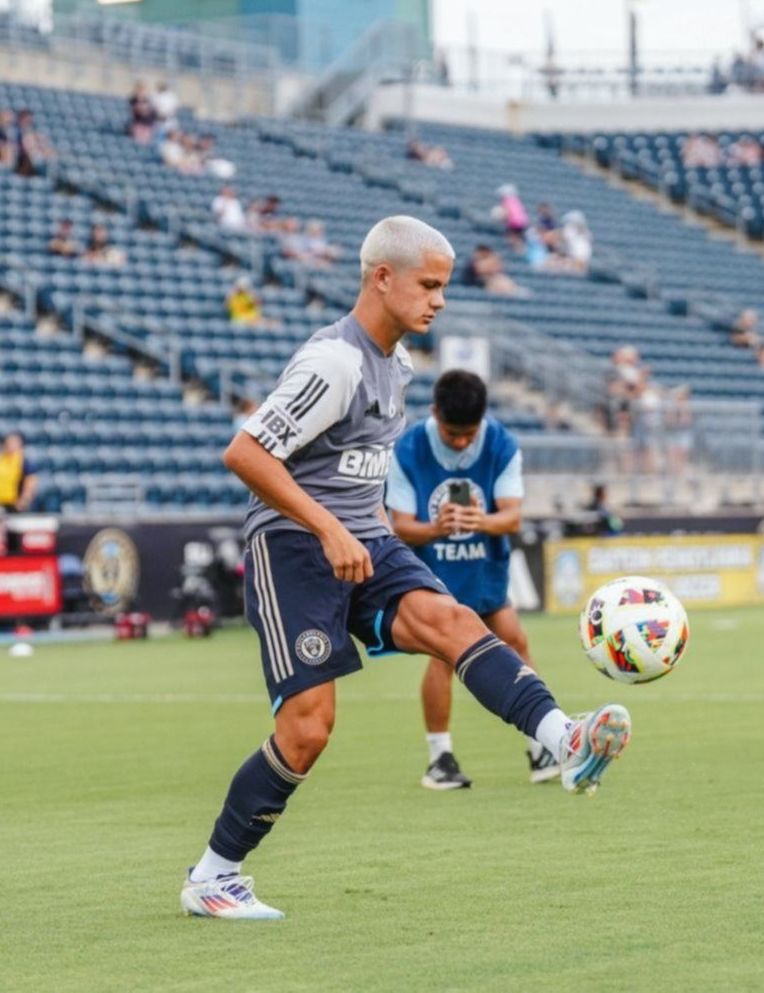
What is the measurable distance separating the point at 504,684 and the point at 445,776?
12.9ft

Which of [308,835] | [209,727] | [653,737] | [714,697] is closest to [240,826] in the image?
[308,835]

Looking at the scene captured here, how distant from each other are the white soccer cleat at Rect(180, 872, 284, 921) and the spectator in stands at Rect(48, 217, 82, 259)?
82.2ft

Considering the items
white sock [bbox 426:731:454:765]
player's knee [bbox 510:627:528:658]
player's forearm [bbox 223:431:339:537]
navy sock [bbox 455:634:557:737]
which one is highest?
player's forearm [bbox 223:431:339:537]

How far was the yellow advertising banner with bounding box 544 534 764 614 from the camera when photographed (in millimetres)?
26719

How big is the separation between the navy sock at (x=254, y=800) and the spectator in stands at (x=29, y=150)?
92.1 feet

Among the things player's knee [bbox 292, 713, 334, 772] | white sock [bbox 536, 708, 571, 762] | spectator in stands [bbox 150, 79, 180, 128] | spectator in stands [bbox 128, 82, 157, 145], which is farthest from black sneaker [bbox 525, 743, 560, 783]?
spectator in stands [bbox 150, 79, 180, 128]

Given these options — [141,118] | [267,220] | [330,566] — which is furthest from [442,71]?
[330,566]

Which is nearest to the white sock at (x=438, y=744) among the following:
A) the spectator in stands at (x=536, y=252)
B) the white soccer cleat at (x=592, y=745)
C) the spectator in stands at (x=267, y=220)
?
the white soccer cleat at (x=592, y=745)

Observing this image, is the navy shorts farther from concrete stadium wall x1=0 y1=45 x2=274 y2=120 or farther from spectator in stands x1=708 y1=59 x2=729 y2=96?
spectator in stands x1=708 y1=59 x2=729 y2=96

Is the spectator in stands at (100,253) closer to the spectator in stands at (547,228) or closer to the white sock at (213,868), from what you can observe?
the spectator in stands at (547,228)

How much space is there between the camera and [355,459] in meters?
6.88

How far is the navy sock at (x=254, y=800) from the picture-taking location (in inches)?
263

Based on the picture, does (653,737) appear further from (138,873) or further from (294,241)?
(294,241)

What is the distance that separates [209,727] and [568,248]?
2977 centimetres
